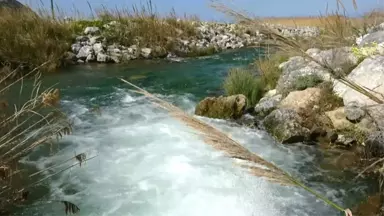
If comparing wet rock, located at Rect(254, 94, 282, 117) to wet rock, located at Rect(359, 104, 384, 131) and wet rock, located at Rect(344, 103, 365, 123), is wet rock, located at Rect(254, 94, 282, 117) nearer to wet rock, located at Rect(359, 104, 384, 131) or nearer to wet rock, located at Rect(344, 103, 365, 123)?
wet rock, located at Rect(344, 103, 365, 123)

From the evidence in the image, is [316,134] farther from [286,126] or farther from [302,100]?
[302,100]

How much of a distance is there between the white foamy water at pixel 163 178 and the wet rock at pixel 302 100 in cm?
78

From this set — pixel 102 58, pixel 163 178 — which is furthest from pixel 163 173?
pixel 102 58

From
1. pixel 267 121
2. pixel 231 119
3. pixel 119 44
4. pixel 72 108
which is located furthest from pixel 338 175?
pixel 119 44

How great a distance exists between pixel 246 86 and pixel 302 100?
1.28 meters

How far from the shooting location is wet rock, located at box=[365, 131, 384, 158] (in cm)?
502

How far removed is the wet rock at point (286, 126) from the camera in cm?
582

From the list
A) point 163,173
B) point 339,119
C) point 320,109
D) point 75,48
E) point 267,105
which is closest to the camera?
point 163,173

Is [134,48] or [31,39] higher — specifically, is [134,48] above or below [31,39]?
below

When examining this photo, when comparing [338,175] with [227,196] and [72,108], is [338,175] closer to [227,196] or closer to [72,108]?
[227,196]

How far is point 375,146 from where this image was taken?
508cm

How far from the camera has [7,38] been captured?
11.0 meters

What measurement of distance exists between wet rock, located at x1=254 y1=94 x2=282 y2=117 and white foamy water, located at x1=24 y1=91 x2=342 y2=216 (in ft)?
2.57

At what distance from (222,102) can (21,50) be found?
6.46m
